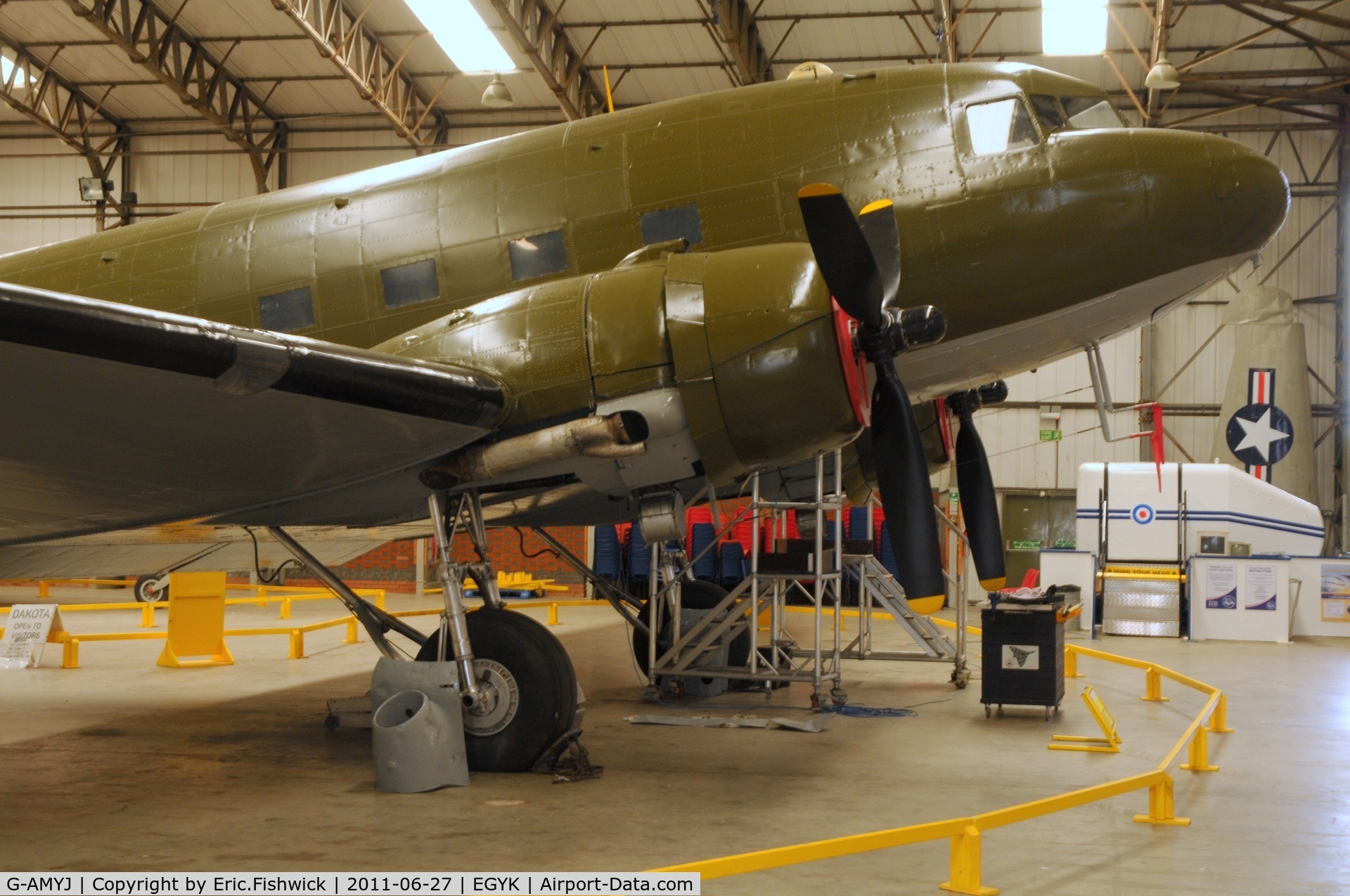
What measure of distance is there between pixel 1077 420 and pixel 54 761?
26.4 metres

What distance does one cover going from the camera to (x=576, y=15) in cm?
2567

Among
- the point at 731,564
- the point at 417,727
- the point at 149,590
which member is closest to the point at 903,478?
the point at 417,727

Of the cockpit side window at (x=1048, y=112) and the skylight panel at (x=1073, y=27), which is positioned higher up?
the skylight panel at (x=1073, y=27)

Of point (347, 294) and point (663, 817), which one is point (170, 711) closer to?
point (347, 294)

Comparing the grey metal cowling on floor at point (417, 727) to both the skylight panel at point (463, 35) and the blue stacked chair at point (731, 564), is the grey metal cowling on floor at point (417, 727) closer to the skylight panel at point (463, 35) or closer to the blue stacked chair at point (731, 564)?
the blue stacked chair at point (731, 564)

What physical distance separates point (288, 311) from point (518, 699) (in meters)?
4.06

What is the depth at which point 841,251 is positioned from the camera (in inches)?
265

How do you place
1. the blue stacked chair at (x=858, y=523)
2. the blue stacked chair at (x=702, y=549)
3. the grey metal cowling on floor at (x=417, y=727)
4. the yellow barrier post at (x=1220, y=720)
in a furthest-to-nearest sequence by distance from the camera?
the blue stacked chair at (x=858, y=523)
the blue stacked chair at (x=702, y=549)
the yellow barrier post at (x=1220, y=720)
the grey metal cowling on floor at (x=417, y=727)

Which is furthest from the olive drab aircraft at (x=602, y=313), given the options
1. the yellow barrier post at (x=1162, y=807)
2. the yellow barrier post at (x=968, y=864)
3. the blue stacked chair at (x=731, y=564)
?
the blue stacked chair at (x=731, y=564)

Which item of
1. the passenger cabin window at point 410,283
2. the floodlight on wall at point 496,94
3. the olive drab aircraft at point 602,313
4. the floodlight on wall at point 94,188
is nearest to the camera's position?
the olive drab aircraft at point 602,313

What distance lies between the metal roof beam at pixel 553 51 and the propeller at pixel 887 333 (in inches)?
723

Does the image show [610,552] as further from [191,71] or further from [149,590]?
[191,71]

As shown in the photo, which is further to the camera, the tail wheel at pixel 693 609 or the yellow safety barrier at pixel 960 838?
the tail wheel at pixel 693 609

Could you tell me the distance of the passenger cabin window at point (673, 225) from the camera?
8.65 m
